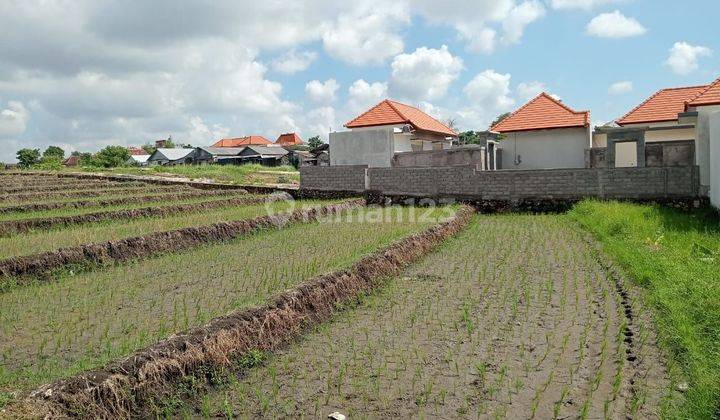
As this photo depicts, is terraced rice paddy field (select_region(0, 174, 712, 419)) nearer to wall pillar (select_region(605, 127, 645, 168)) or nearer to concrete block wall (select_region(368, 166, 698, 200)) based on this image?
concrete block wall (select_region(368, 166, 698, 200))

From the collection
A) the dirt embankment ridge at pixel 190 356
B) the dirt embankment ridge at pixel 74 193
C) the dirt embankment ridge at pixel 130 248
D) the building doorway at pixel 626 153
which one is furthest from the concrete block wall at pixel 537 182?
the dirt embankment ridge at pixel 190 356

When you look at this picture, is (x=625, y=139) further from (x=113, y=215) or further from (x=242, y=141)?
(x=242, y=141)

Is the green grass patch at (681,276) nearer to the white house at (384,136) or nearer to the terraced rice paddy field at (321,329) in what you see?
the terraced rice paddy field at (321,329)

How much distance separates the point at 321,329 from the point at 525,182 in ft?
38.9

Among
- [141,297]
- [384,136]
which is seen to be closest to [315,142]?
[384,136]

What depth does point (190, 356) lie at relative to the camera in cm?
427

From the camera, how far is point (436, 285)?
7.37m

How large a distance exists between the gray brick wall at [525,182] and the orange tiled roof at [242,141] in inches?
1888

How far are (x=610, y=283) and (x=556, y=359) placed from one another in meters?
3.02

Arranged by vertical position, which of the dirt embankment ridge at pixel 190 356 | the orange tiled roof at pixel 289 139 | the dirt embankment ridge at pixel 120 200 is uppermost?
the orange tiled roof at pixel 289 139

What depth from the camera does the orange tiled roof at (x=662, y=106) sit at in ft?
70.5

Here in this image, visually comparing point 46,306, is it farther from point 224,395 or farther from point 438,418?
point 438,418

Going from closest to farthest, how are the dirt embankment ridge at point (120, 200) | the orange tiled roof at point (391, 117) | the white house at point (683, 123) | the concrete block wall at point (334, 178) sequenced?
the white house at point (683, 123)
the dirt embankment ridge at point (120, 200)
the concrete block wall at point (334, 178)
the orange tiled roof at point (391, 117)

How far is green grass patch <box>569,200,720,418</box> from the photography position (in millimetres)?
3865
